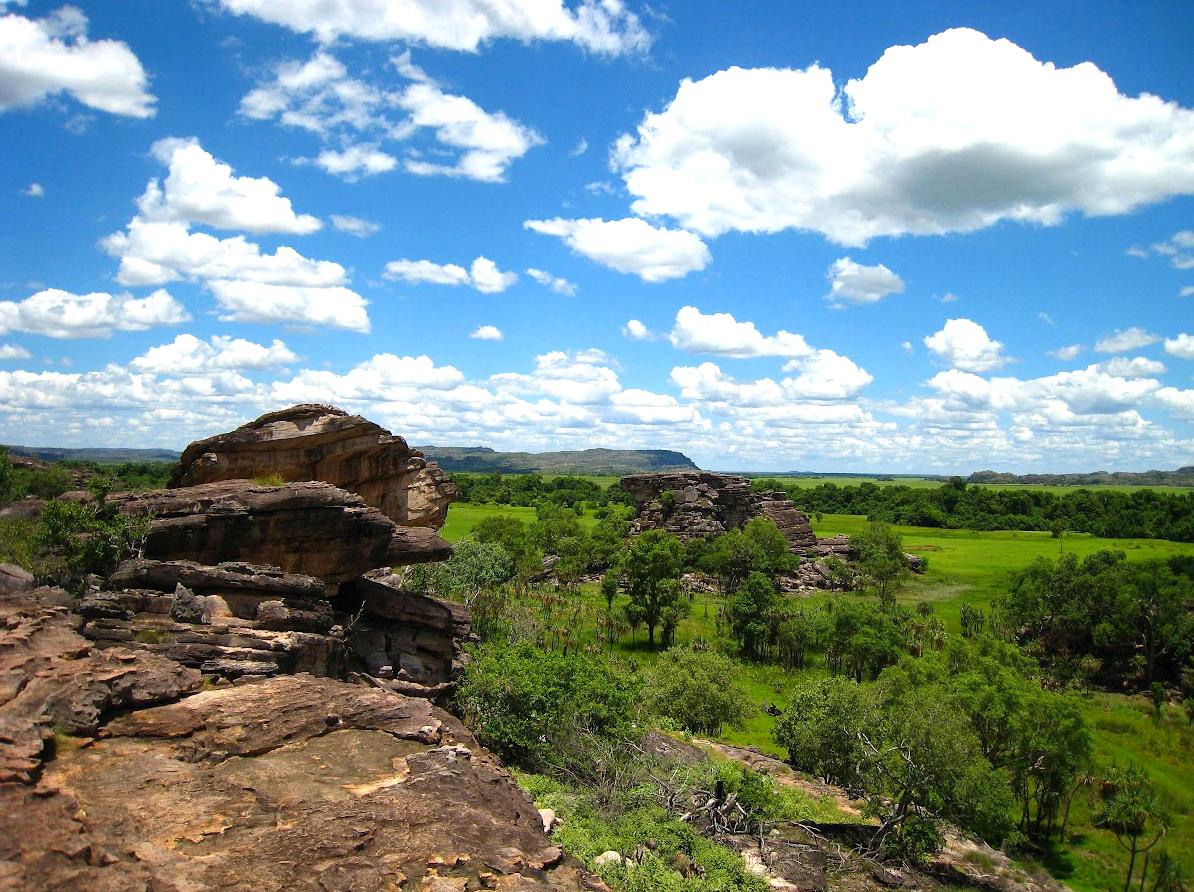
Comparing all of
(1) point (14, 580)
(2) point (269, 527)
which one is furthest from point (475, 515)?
(1) point (14, 580)

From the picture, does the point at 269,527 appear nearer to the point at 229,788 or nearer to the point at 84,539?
the point at 84,539

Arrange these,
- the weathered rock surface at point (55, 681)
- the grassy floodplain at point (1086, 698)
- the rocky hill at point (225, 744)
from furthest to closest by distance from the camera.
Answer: the grassy floodplain at point (1086, 698) → the weathered rock surface at point (55, 681) → the rocky hill at point (225, 744)

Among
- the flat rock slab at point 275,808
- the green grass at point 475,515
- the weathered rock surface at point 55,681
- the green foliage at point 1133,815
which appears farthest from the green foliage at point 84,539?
the green grass at point 475,515

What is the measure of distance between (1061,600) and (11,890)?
8426cm

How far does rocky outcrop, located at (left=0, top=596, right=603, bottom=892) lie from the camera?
41.4 feet

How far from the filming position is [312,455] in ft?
129

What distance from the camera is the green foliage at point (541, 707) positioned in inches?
1179

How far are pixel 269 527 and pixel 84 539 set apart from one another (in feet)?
22.0

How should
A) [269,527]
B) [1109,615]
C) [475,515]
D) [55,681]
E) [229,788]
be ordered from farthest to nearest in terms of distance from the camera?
[475,515]
[1109,615]
[269,527]
[55,681]
[229,788]

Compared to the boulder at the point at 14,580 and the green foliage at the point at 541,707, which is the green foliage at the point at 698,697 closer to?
the green foliage at the point at 541,707

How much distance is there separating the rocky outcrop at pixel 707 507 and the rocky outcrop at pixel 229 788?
10121 centimetres

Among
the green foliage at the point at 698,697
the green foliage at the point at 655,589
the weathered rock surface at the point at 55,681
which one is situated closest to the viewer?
the weathered rock surface at the point at 55,681

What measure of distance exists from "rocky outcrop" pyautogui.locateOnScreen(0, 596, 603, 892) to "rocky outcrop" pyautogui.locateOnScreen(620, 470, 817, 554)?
101208mm

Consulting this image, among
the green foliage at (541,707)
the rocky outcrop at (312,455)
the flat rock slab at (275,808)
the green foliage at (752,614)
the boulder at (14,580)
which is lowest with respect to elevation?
the green foliage at (752,614)
